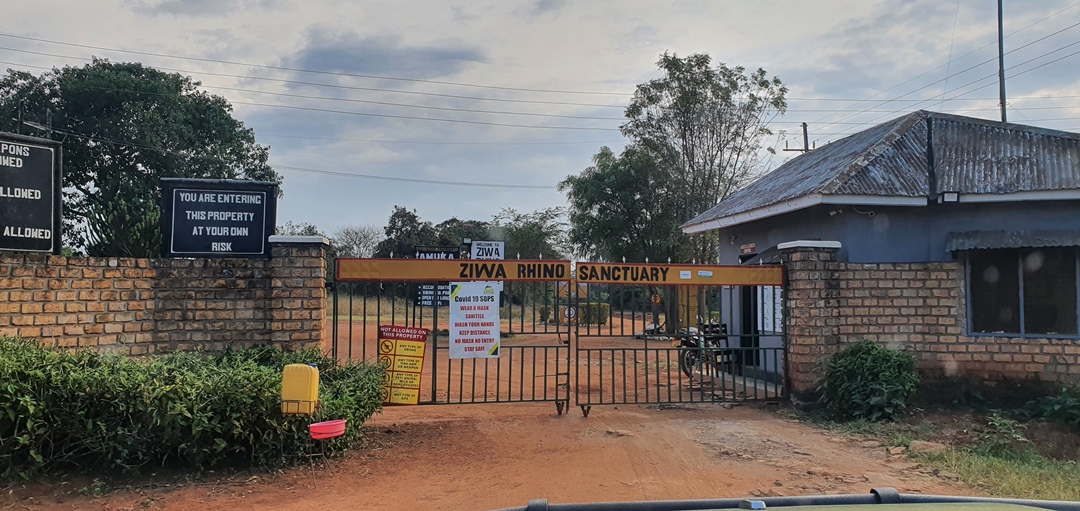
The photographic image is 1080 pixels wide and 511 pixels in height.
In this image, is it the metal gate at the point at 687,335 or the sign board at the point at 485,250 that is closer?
the metal gate at the point at 687,335

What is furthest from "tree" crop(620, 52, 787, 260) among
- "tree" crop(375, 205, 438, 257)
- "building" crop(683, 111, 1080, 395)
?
"tree" crop(375, 205, 438, 257)

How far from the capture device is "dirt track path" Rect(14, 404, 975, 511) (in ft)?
16.6

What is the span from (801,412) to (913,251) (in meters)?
3.06

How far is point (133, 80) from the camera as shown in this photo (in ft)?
84.5

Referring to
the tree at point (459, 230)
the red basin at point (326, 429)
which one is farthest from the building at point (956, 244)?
the tree at point (459, 230)

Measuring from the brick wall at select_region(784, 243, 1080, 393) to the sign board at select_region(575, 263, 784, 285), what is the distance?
0.41 metres

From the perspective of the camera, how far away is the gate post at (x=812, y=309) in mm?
8383

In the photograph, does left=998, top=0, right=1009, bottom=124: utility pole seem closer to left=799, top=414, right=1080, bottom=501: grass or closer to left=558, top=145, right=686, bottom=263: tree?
left=558, top=145, right=686, bottom=263: tree

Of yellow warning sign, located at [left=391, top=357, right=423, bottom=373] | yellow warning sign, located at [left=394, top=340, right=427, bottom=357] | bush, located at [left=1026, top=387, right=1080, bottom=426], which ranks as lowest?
bush, located at [left=1026, top=387, right=1080, bottom=426]

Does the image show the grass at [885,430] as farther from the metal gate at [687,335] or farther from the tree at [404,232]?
the tree at [404,232]

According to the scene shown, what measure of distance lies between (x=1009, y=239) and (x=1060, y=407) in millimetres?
2238

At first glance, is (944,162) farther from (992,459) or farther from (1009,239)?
(992,459)

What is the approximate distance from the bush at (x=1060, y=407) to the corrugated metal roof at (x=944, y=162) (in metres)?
2.74

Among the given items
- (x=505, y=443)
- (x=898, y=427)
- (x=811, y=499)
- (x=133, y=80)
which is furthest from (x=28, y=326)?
(x=133, y=80)
